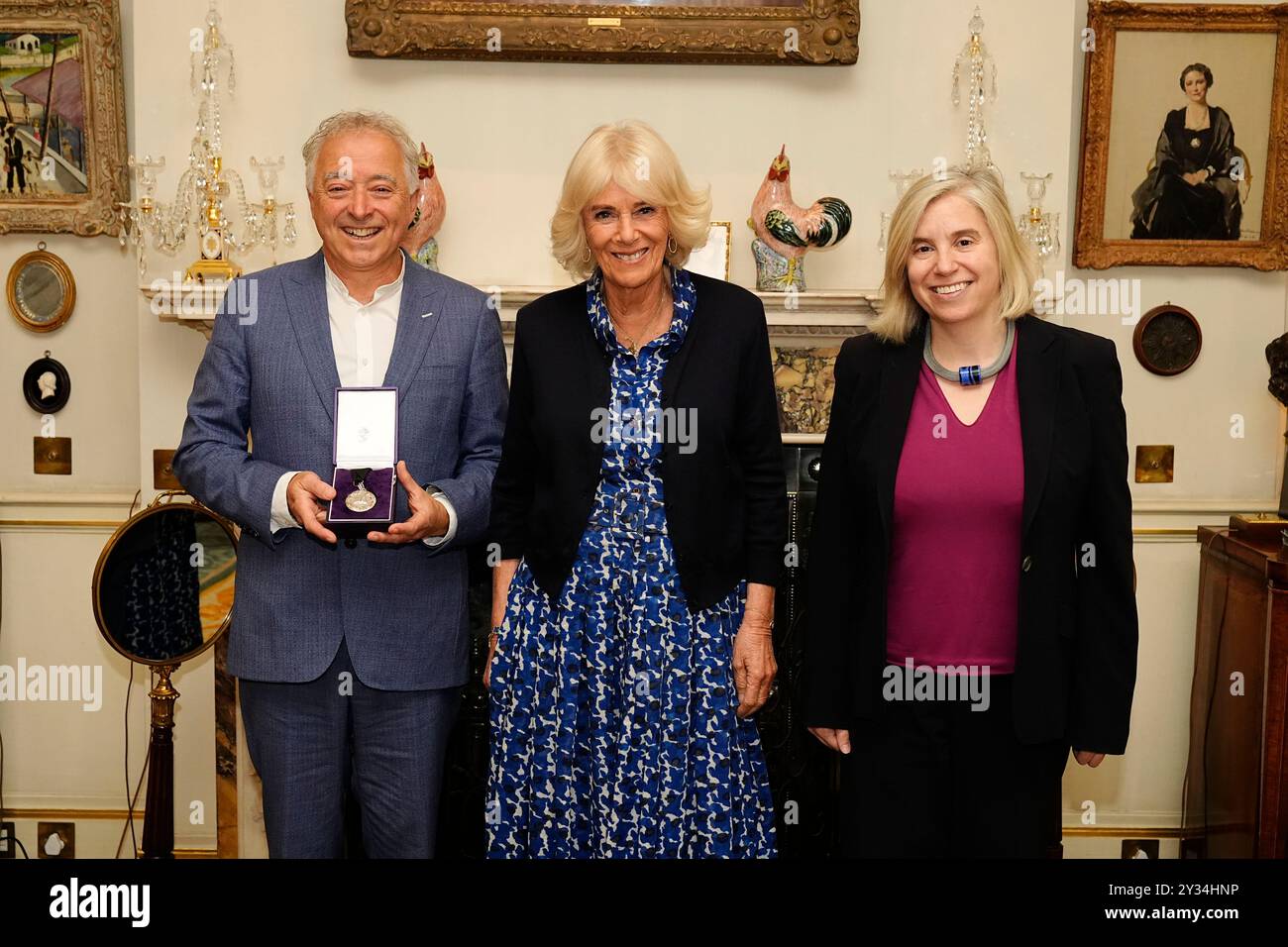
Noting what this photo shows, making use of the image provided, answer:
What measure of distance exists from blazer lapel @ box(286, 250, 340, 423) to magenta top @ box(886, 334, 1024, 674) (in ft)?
3.80

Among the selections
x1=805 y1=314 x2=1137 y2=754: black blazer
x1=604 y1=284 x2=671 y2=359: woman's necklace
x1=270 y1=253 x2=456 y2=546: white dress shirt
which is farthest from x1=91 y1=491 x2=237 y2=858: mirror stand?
x1=805 y1=314 x2=1137 y2=754: black blazer

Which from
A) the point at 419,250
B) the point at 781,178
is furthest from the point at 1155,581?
the point at 419,250

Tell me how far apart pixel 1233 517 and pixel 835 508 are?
231 centimetres

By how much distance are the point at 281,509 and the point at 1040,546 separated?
1.46 meters

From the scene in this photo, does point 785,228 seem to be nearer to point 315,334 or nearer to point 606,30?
point 606,30

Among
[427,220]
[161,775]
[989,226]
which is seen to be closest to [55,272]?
[427,220]

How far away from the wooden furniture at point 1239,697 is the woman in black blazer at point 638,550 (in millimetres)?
2016

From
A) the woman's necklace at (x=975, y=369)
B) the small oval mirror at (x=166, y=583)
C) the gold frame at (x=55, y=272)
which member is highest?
the gold frame at (x=55, y=272)

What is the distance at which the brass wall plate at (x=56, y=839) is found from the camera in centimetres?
415

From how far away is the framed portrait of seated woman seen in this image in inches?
158

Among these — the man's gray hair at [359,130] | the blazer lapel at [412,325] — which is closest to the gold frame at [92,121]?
the man's gray hair at [359,130]

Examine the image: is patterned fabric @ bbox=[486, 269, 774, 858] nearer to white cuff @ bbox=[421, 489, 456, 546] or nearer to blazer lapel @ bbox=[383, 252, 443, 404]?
white cuff @ bbox=[421, 489, 456, 546]

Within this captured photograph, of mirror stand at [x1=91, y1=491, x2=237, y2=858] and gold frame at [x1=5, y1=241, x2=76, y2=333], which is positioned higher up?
gold frame at [x1=5, y1=241, x2=76, y2=333]

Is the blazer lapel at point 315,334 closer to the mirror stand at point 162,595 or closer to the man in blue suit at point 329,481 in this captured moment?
the man in blue suit at point 329,481
